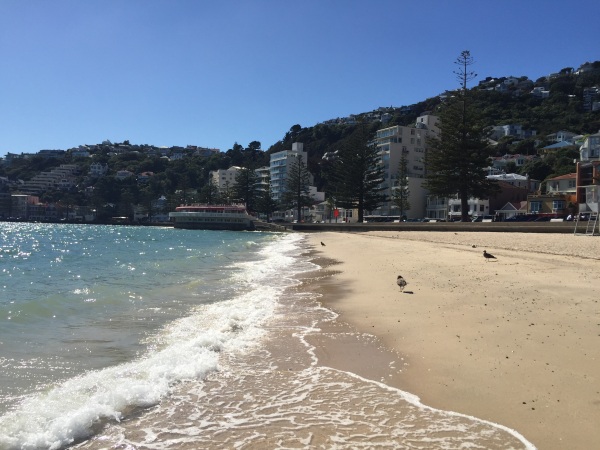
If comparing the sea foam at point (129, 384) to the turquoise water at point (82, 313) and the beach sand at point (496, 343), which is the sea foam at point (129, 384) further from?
the beach sand at point (496, 343)

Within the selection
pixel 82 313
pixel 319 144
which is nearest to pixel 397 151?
pixel 319 144

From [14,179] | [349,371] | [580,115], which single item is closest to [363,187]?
[349,371]

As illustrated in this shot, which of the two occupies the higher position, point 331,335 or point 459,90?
point 459,90

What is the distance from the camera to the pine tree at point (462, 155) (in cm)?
3997

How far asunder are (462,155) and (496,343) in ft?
122

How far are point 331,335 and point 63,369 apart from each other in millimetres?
3521

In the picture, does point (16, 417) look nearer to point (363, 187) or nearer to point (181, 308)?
point (181, 308)

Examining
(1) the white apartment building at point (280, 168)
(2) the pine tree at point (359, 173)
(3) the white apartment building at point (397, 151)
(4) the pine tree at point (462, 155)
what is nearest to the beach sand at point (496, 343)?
(4) the pine tree at point (462, 155)

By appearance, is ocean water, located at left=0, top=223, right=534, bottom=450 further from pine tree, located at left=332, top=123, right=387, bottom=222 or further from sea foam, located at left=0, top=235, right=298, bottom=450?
pine tree, located at left=332, top=123, right=387, bottom=222

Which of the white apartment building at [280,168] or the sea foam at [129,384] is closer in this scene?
the sea foam at [129,384]

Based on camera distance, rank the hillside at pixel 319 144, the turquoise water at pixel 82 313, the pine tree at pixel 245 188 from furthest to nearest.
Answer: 1. the hillside at pixel 319 144
2. the pine tree at pixel 245 188
3. the turquoise water at pixel 82 313

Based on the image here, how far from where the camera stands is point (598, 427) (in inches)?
131

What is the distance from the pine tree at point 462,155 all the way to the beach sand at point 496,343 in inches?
1178

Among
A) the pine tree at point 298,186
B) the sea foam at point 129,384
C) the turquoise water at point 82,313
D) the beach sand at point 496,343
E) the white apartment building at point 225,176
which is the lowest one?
the turquoise water at point 82,313
